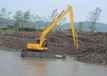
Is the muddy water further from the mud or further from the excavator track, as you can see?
the mud

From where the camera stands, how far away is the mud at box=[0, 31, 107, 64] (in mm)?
46781

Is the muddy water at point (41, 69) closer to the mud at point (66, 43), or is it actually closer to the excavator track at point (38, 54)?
the excavator track at point (38, 54)

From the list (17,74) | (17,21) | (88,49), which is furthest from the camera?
(17,21)

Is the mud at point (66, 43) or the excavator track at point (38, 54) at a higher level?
the mud at point (66, 43)

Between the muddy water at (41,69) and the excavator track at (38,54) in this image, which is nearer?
the muddy water at (41,69)

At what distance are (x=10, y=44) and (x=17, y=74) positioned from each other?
91.3ft

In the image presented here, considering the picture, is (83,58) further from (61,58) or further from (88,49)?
(88,49)

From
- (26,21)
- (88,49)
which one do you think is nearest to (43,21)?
(26,21)

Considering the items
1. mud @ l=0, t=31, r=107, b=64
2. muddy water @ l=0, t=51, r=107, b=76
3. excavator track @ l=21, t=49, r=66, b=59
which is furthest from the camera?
mud @ l=0, t=31, r=107, b=64

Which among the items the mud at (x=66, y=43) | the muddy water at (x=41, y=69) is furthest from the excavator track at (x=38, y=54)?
the mud at (x=66, y=43)

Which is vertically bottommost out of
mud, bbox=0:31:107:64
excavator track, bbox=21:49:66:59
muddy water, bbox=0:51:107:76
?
muddy water, bbox=0:51:107:76

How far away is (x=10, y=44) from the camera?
51625 millimetres

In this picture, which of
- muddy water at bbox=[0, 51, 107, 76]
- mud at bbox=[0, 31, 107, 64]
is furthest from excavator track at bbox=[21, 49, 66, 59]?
mud at bbox=[0, 31, 107, 64]

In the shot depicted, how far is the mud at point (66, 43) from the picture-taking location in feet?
153
